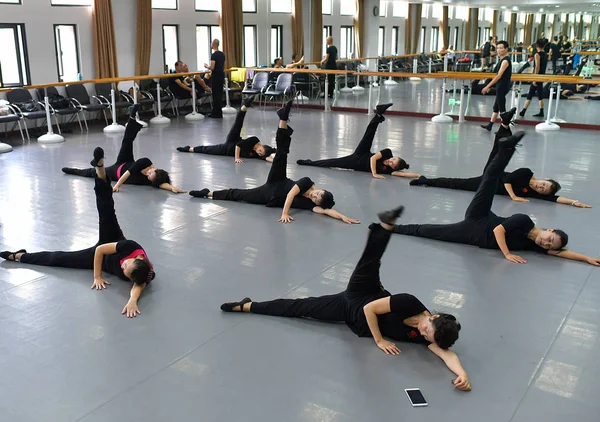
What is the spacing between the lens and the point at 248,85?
13.3m

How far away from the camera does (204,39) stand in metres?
13.9

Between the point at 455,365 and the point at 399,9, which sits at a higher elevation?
the point at 399,9

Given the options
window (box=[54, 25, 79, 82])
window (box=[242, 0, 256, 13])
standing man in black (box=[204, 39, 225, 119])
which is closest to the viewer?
window (box=[54, 25, 79, 82])

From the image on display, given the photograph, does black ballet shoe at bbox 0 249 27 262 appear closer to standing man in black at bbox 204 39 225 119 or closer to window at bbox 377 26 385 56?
standing man in black at bbox 204 39 225 119

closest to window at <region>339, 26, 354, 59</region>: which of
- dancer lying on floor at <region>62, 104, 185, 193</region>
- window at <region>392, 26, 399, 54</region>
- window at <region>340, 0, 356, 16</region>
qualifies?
window at <region>340, 0, 356, 16</region>

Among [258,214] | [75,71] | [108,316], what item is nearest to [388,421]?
[108,316]

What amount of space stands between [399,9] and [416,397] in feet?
69.7

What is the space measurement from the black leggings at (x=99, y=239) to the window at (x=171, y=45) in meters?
9.13

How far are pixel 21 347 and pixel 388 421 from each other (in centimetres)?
A: 209

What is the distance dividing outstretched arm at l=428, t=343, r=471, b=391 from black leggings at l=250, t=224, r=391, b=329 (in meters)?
0.42

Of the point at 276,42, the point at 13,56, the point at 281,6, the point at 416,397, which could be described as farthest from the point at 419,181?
the point at 281,6

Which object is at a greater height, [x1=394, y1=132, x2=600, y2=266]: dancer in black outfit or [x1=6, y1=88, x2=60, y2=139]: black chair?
[x1=6, y1=88, x2=60, y2=139]: black chair

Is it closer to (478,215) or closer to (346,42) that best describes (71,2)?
(478,215)

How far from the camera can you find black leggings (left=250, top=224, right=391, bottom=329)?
10.5ft
